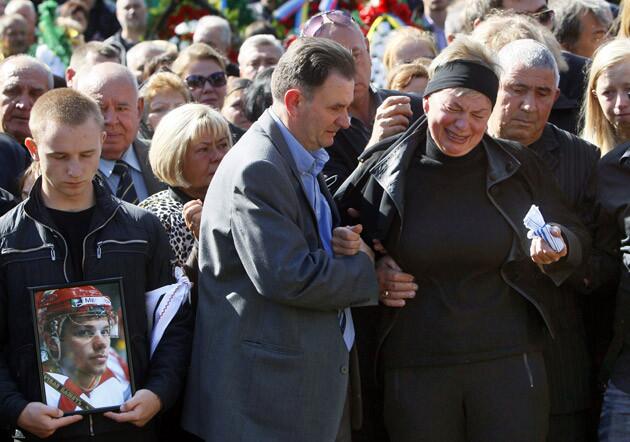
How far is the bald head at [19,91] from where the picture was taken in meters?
6.10

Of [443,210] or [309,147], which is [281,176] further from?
[443,210]

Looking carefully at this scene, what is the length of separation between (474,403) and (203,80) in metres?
4.07

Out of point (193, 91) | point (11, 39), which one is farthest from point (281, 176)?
point (11, 39)

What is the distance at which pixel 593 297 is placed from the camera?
5.12 meters

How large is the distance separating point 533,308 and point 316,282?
3.62 ft

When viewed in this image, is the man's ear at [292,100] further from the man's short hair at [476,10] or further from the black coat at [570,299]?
the man's short hair at [476,10]

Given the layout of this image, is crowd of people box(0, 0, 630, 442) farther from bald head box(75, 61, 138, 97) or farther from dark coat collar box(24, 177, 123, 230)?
bald head box(75, 61, 138, 97)

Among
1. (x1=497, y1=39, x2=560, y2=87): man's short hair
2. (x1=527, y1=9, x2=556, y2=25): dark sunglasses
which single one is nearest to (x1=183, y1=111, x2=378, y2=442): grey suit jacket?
(x1=497, y1=39, x2=560, y2=87): man's short hair

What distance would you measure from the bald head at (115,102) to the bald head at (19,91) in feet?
1.59

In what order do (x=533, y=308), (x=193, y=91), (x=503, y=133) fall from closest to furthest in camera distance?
(x=533, y=308) < (x=503, y=133) < (x=193, y=91)

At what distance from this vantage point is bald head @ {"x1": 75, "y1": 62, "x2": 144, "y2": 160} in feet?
18.2

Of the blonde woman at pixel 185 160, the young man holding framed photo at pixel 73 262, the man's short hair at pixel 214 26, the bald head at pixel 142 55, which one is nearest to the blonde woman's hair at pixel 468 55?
the blonde woman at pixel 185 160

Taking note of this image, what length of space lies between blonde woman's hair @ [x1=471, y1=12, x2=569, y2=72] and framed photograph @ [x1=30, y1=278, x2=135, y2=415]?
255cm

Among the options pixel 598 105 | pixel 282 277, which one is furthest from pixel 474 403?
pixel 598 105
